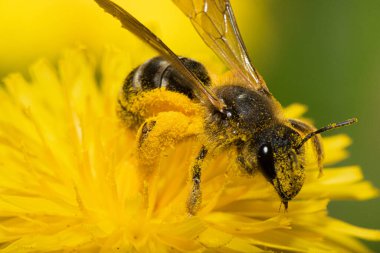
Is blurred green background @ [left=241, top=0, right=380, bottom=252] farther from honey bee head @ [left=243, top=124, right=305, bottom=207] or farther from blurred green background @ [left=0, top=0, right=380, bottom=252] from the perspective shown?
honey bee head @ [left=243, top=124, right=305, bottom=207]

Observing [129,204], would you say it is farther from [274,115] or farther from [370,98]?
[370,98]

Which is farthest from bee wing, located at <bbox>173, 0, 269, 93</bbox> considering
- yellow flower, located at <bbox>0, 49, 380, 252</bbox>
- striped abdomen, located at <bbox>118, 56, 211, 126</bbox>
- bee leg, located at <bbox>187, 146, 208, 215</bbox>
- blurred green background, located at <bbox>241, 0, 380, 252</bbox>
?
blurred green background, located at <bbox>241, 0, 380, 252</bbox>

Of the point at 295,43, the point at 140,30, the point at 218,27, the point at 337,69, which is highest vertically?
the point at 295,43

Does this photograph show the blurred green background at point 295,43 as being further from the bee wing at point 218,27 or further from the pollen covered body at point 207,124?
the pollen covered body at point 207,124

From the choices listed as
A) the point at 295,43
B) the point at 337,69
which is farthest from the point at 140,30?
the point at 295,43

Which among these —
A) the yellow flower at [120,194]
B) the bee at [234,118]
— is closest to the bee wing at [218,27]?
the bee at [234,118]

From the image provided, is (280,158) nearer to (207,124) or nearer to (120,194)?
(207,124)
